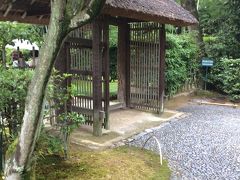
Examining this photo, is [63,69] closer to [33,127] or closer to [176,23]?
[176,23]

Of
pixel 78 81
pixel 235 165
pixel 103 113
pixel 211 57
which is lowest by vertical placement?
pixel 235 165

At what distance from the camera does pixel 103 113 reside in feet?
24.3

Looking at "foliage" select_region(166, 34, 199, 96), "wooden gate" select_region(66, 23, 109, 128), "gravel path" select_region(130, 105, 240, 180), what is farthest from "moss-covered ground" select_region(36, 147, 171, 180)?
"foliage" select_region(166, 34, 199, 96)

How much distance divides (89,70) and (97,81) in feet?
1.97

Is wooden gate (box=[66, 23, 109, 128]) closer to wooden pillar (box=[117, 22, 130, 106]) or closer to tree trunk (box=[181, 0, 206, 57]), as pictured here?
wooden pillar (box=[117, 22, 130, 106])

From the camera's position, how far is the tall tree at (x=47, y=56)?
134 inches

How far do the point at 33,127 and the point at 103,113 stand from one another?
3816 millimetres

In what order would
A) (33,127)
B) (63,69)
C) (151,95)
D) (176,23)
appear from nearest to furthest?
1. (33,127)
2. (63,69)
3. (176,23)
4. (151,95)

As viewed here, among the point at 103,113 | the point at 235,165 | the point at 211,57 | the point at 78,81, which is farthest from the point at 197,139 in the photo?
the point at 211,57

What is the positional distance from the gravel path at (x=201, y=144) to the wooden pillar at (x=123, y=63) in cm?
197

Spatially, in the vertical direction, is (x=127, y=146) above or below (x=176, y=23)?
below

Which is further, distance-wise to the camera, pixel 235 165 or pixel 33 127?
pixel 235 165

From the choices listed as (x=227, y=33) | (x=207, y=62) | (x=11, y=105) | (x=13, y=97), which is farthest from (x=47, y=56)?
(x=227, y=33)

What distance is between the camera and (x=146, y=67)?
396 inches
